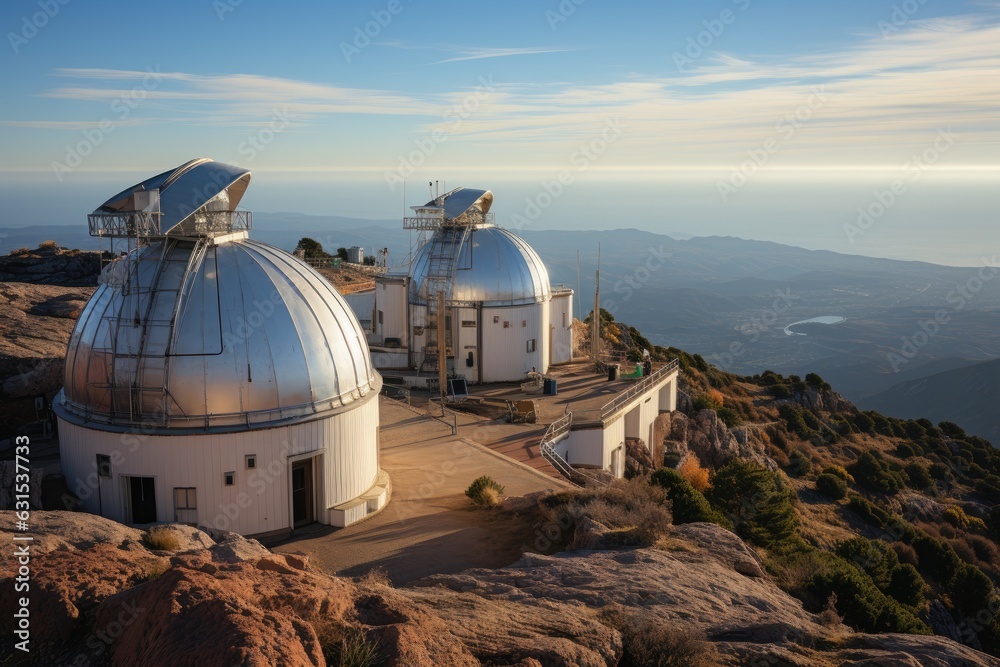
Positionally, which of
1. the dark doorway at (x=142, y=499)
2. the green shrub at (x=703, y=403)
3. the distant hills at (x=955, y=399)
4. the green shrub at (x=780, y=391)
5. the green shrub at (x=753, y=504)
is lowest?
the distant hills at (x=955, y=399)

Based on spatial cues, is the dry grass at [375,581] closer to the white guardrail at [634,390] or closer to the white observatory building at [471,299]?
the white guardrail at [634,390]

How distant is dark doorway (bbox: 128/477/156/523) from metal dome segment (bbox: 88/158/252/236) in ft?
18.9

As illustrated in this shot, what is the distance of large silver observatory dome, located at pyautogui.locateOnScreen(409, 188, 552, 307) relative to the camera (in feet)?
111

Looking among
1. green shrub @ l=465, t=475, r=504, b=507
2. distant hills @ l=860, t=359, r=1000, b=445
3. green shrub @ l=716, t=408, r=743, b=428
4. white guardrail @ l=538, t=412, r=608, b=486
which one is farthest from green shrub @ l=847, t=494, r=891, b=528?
distant hills @ l=860, t=359, r=1000, b=445

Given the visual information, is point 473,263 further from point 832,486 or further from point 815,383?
point 815,383

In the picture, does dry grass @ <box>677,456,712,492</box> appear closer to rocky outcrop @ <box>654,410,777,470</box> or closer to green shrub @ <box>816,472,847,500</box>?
rocky outcrop @ <box>654,410,777,470</box>

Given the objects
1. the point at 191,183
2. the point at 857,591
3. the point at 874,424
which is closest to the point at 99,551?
the point at 191,183

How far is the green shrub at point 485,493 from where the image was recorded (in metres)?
19.7

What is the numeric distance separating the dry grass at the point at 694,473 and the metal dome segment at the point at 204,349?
1762cm

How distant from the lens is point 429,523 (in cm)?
1892

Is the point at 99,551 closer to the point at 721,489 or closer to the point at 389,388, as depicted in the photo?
the point at 721,489

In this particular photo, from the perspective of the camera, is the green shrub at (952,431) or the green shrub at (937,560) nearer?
the green shrub at (937,560)

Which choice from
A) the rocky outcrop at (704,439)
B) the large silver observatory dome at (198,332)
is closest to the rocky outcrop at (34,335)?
the large silver observatory dome at (198,332)

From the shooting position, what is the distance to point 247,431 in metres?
16.9
